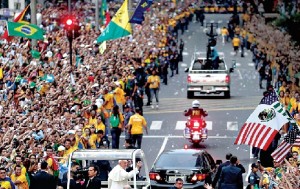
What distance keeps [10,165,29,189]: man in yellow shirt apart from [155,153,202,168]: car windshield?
4868mm

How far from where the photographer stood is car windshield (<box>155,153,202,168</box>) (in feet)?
88.3

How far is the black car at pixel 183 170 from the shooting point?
26469 mm

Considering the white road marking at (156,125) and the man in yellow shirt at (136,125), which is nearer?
the man in yellow shirt at (136,125)

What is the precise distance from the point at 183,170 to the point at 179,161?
561 mm

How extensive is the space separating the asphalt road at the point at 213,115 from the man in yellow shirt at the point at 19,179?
33.5 feet

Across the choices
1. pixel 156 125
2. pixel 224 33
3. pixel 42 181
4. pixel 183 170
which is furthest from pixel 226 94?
pixel 224 33

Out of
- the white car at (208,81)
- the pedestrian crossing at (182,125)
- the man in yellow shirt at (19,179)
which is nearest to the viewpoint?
the man in yellow shirt at (19,179)

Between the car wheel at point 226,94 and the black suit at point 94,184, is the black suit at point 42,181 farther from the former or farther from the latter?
the car wheel at point 226,94

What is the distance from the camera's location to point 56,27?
187 ft

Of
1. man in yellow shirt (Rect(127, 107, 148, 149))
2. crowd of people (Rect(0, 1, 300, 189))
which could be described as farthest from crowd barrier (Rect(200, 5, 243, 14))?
man in yellow shirt (Rect(127, 107, 148, 149))

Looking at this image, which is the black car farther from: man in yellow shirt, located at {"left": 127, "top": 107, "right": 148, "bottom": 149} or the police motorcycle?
the police motorcycle

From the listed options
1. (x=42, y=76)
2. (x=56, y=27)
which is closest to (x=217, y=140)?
(x=42, y=76)

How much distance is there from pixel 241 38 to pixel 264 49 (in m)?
16.6

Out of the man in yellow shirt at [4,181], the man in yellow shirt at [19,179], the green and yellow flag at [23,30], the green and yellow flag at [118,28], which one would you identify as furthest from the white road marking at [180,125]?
the man in yellow shirt at [4,181]
